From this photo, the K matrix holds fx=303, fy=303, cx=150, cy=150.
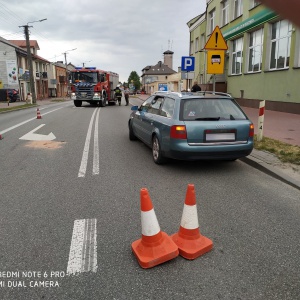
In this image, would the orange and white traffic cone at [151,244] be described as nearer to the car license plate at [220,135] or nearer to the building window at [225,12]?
the car license plate at [220,135]

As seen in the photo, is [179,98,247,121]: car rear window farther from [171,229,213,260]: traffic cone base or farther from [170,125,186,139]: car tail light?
[171,229,213,260]: traffic cone base

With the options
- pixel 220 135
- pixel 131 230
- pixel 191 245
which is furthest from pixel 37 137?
pixel 191 245

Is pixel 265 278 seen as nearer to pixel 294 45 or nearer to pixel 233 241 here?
pixel 233 241

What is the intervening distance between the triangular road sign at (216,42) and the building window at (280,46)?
338 inches

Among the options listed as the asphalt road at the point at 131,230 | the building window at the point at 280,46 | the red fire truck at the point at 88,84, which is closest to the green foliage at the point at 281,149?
the asphalt road at the point at 131,230

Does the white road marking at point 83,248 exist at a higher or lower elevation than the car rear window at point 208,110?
lower

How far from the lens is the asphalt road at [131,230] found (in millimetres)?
2547

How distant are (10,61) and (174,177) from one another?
155ft

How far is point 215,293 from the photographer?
2447 mm

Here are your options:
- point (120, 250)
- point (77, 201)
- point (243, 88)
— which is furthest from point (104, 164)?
point (243, 88)

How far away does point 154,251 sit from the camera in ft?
9.45

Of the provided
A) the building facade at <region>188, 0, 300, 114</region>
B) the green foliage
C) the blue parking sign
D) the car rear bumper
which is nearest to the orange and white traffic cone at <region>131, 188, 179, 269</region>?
the car rear bumper

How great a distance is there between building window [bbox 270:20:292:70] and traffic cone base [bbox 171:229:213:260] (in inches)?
608

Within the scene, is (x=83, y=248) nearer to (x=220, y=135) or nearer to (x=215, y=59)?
(x=220, y=135)
